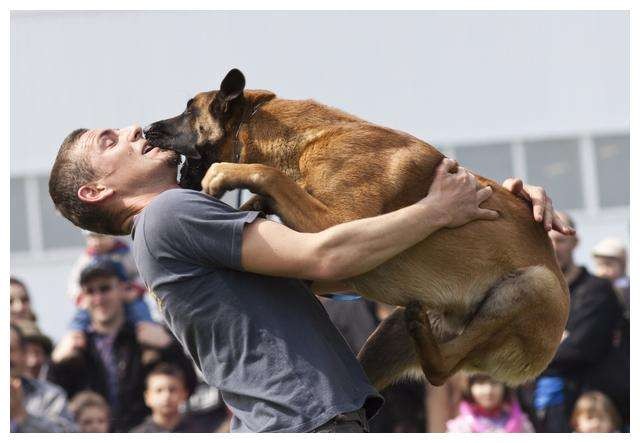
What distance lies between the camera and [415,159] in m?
3.49

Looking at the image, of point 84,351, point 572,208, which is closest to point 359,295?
point 84,351

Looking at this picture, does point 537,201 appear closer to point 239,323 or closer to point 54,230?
point 239,323

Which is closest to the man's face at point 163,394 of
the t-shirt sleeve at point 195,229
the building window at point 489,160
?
the t-shirt sleeve at point 195,229

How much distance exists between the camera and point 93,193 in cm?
327

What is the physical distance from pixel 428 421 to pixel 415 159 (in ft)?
10.0

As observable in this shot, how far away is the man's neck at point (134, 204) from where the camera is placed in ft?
10.8

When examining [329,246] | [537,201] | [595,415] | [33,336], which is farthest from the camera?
[33,336]

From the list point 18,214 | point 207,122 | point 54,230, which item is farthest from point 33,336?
point 18,214

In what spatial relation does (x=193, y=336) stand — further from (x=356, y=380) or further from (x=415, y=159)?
(x=415, y=159)

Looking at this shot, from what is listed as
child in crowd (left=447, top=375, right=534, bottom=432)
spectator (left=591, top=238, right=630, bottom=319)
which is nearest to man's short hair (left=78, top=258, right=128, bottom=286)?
child in crowd (left=447, top=375, right=534, bottom=432)

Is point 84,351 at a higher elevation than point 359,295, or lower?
lower

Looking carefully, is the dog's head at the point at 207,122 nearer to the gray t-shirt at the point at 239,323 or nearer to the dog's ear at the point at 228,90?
the dog's ear at the point at 228,90

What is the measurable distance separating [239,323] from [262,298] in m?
0.09

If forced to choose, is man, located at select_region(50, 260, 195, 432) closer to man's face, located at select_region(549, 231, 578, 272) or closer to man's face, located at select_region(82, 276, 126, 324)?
man's face, located at select_region(82, 276, 126, 324)
